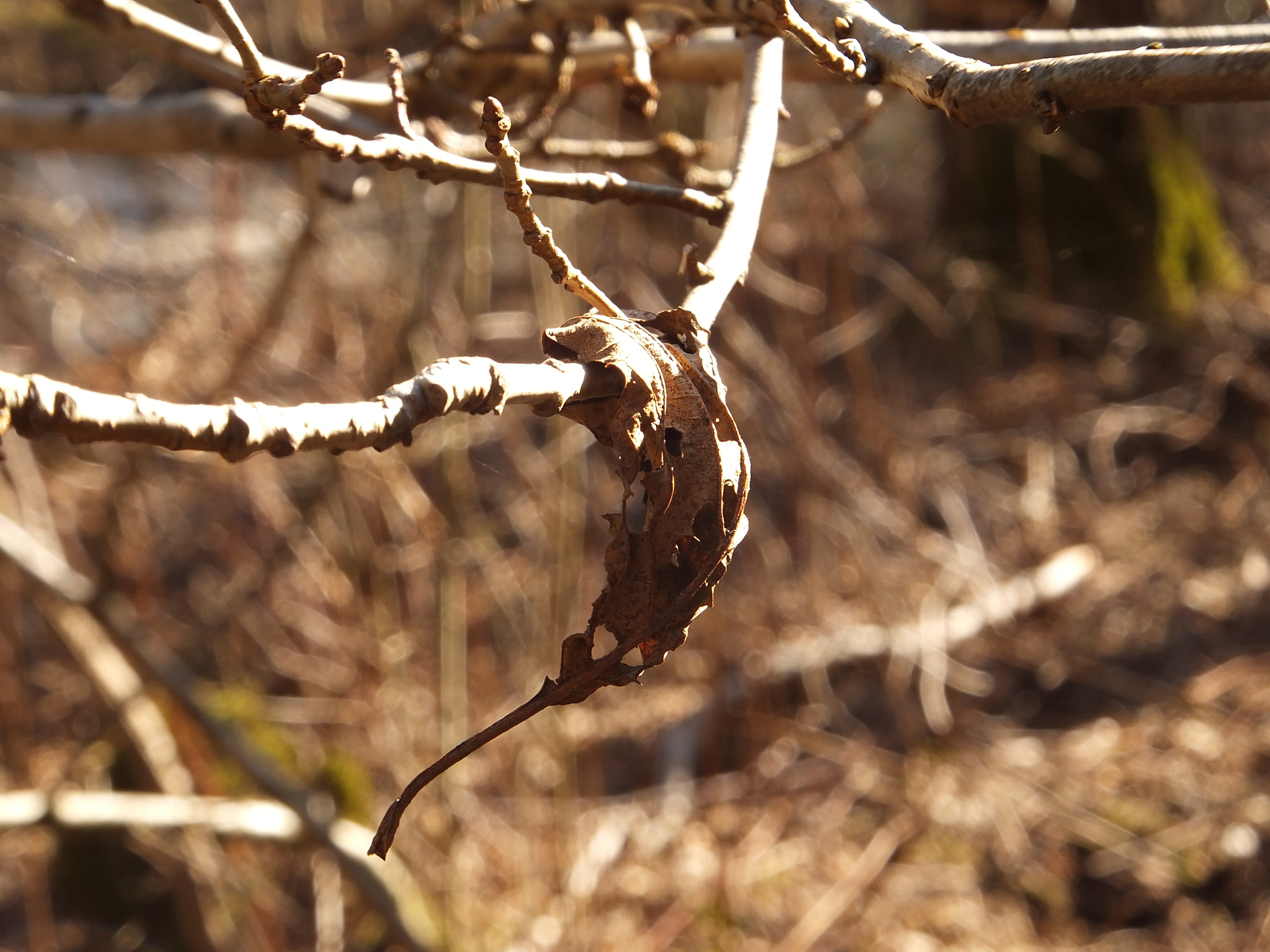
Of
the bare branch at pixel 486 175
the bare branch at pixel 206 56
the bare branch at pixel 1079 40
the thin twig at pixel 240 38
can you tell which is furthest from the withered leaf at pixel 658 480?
the bare branch at pixel 206 56

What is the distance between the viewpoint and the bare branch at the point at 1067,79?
2.28 ft

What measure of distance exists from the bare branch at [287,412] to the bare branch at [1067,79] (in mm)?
367

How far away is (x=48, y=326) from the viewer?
6.25m

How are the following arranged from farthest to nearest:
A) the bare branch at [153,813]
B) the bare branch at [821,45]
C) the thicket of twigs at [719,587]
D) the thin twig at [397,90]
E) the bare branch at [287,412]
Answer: the thicket of twigs at [719,587], the bare branch at [153,813], the thin twig at [397,90], the bare branch at [821,45], the bare branch at [287,412]

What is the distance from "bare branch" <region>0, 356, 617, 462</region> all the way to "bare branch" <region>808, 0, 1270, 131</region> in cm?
37

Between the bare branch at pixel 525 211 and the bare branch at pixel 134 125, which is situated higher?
the bare branch at pixel 134 125

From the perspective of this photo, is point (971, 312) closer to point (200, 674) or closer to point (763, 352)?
point (763, 352)

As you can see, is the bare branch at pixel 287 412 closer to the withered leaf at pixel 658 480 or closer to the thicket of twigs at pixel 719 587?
the withered leaf at pixel 658 480

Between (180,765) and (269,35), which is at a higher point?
(269,35)

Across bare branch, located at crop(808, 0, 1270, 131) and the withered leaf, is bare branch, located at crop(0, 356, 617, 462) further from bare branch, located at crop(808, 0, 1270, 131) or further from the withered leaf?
bare branch, located at crop(808, 0, 1270, 131)

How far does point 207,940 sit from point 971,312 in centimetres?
464

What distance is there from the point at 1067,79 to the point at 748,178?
0.39m

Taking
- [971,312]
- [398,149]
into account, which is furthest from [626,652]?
[971,312]

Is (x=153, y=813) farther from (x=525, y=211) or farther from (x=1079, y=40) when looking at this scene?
(x=1079, y=40)
